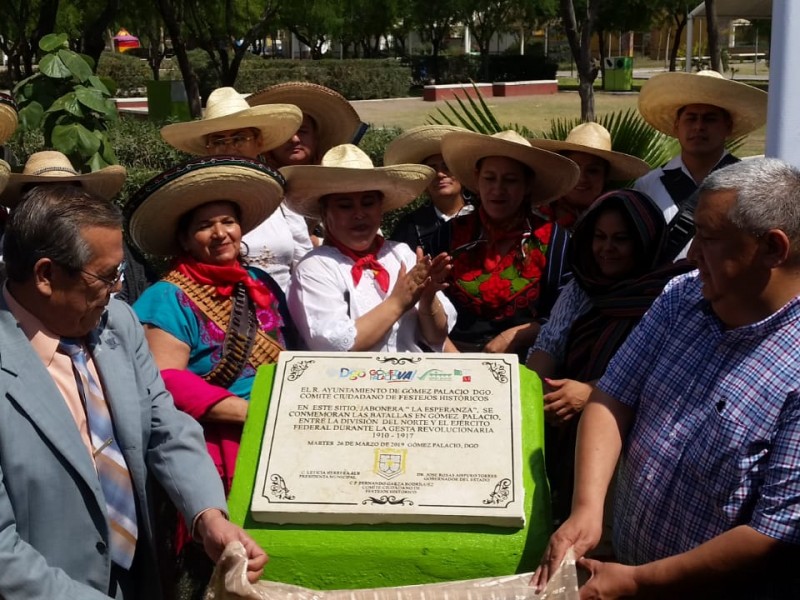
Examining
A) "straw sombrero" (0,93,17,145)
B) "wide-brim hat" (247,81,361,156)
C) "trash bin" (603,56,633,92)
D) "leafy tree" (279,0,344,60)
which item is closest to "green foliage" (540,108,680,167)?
"wide-brim hat" (247,81,361,156)

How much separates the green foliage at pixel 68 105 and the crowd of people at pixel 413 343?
6.16ft

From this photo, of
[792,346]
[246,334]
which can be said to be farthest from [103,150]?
[792,346]

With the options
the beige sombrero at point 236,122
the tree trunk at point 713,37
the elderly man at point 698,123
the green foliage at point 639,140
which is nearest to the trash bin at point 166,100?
the tree trunk at point 713,37

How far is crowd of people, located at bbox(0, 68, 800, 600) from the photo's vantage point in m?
2.40

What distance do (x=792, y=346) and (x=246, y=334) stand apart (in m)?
1.88

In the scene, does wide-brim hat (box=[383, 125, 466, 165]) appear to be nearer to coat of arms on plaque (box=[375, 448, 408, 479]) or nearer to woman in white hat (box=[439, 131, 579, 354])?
woman in white hat (box=[439, 131, 579, 354])

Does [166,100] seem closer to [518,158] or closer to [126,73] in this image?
[126,73]

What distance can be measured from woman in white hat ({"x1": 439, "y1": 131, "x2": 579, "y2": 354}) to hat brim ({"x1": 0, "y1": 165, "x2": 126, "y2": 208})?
1531 millimetres

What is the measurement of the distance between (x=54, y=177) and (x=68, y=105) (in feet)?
7.03

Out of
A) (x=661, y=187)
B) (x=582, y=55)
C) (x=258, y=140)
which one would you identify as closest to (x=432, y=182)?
(x=258, y=140)

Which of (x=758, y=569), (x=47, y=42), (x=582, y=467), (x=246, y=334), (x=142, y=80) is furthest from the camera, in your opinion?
(x=142, y=80)

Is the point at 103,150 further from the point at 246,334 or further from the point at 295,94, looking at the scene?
the point at 246,334

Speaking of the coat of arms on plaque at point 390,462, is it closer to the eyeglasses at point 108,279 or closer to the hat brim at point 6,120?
the eyeglasses at point 108,279

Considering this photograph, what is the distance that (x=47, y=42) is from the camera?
609cm
